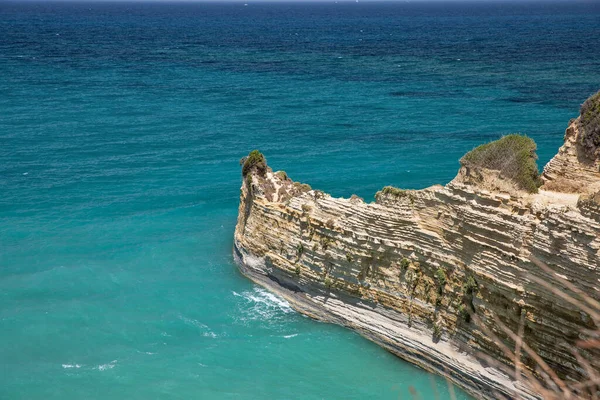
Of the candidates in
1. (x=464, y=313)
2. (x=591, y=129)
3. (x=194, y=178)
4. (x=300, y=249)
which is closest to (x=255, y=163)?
(x=300, y=249)

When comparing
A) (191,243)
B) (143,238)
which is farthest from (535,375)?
(143,238)

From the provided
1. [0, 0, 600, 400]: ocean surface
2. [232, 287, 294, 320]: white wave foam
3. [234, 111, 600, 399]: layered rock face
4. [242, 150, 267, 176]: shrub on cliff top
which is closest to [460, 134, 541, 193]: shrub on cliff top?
[234, 111, 600, 399]: layered rock face

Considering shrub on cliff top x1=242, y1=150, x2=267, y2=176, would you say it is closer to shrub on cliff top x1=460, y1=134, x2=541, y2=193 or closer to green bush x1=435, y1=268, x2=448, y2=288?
shrub on cliff top x1=460, y1=134, x2=541, y2=193

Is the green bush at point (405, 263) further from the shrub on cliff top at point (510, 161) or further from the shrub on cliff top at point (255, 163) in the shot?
the shrub on cliff top at point (255, 163)

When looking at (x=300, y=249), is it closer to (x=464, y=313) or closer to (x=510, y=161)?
(x=464, y=313)

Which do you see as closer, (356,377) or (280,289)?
(356,377)

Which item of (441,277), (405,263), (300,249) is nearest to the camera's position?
(441,277)

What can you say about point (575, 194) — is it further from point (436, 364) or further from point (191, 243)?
point (191, 243)
